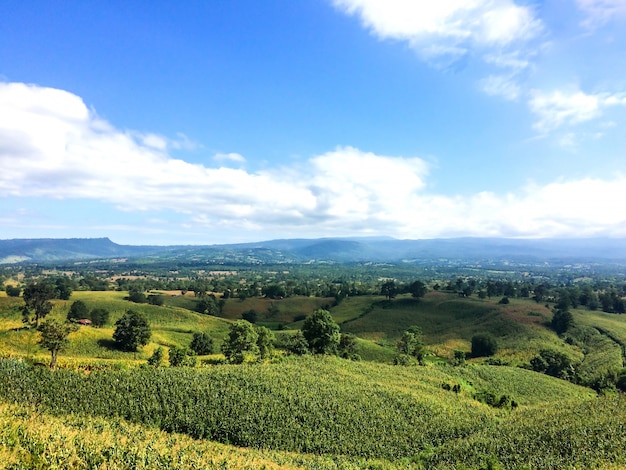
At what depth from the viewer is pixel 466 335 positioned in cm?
12588

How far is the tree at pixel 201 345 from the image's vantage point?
295ft

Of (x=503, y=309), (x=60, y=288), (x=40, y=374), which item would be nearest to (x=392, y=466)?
(x=40, y=374)

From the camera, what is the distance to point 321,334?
3059 inches

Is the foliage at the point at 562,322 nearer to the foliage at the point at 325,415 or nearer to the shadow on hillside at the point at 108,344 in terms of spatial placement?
the foliage at the point at 325,415

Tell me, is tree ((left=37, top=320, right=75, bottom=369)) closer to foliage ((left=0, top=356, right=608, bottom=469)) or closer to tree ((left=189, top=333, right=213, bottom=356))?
foliage ((left=0, top=356, right=608, bottom=469))

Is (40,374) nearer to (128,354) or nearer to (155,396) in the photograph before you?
(155,396)

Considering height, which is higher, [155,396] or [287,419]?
[155,396]

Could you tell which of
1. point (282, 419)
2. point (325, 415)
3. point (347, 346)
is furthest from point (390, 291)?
point (282, 419)

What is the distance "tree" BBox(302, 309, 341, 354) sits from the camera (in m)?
77.6

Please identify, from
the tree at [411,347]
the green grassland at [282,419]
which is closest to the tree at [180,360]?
the green grassland at [282,419]

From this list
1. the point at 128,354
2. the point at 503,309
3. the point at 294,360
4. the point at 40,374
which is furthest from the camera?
the point at 503,309

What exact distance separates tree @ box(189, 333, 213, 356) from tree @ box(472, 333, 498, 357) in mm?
80311

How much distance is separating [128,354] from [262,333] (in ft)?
94.4

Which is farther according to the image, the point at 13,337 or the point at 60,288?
the point at 60,288
